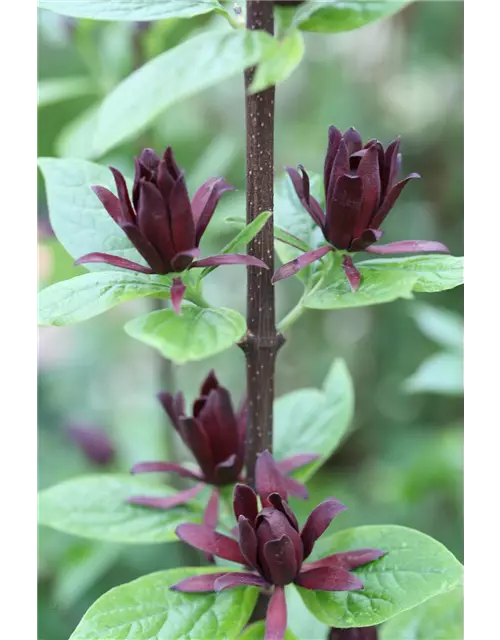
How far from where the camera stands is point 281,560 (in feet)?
1.82

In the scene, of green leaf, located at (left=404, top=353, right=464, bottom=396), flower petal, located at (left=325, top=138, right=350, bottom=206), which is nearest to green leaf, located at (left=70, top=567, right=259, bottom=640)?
flower petal, located at (left=325, top=138, right=350, bottom=206)

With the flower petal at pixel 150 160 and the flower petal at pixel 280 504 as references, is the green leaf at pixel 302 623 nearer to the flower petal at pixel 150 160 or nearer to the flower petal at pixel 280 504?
the flower petal at pixel 280 504

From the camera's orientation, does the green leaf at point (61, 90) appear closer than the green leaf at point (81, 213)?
No

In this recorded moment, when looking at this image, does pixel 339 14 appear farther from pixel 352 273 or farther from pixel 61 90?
pixel 61 90

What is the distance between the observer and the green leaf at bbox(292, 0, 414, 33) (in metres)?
0.57

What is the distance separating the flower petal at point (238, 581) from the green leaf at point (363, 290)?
0.22 m

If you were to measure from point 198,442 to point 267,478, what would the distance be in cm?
10

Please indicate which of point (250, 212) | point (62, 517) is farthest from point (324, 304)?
point (62, 517)

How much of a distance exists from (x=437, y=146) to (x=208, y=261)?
1.89m

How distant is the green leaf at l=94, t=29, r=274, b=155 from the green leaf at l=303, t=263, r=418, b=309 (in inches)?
7.2

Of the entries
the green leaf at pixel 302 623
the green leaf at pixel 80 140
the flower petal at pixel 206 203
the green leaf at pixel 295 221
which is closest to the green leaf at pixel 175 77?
the flower petal at pixel 206 203

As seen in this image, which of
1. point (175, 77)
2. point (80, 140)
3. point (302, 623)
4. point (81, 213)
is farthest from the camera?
point (80, 140)

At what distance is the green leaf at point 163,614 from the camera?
0.57m

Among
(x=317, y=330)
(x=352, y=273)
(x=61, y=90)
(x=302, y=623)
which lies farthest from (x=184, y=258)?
(x=317, y=330)
